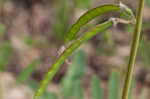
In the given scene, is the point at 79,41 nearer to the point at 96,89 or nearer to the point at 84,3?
the point at 96,89

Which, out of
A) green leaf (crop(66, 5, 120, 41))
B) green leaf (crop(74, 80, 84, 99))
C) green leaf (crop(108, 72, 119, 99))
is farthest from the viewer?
green leaf (crop(74, 80, 84, 99))

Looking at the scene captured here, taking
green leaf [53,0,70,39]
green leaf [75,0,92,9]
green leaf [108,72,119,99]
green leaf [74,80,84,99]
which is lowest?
green leaf [108,72,119,99]

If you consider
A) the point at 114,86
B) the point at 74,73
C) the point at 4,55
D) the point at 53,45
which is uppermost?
the point at 53,45

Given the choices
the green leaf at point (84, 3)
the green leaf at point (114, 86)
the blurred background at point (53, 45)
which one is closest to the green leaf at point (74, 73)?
the green leaf at point (114, 86)

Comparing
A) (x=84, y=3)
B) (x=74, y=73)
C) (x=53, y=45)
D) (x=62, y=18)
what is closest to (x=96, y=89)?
(x=74, y=73)

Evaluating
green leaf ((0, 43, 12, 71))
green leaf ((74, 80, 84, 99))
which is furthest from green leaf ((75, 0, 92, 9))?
green leaf ((74, 80, 84, 99))

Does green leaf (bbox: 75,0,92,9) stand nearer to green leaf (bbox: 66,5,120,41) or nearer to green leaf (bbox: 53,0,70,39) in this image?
green leaf (bbox: 53,0,70,39)

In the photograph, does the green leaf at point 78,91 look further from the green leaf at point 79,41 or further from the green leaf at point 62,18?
the green leaf at point 62,18

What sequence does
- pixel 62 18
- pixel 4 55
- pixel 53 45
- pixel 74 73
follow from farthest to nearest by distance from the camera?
pixel 53 45 < pixel 62 18 < pixel 4 55 < pixel 74 73

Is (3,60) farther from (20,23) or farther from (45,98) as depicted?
(20,23)

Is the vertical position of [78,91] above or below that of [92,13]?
above

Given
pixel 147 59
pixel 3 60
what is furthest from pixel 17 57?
pixel 147 59
